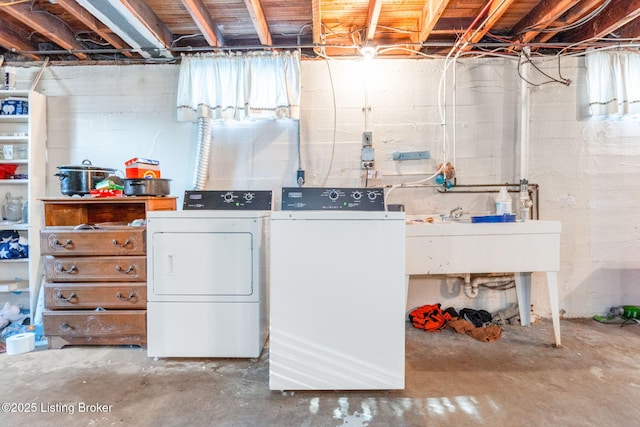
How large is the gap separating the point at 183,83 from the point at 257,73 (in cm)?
60

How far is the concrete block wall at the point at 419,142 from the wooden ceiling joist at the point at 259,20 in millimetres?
374

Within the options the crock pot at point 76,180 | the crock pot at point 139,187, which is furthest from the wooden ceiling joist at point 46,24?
the crock pot at point 139,187

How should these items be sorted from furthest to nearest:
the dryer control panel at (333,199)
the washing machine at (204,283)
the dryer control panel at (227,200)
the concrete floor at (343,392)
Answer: the dryer control panel at (227,200) < the washing machine at (204,283) < the dryer control panel at (333,199) < the concrete floor at (343,392)

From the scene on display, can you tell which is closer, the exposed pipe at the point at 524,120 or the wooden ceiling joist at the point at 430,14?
the wooden ceiling joist at the point at 430,14

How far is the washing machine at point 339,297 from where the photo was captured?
166cm

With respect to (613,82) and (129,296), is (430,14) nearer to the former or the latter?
(613,82)

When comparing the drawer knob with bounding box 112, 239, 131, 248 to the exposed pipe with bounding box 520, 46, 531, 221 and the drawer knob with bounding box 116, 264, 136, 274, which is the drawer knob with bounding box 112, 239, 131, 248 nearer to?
the drawer knob with bounding box 116, 264, 136, 274

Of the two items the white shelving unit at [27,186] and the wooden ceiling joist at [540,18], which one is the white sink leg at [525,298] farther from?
the white shelving unit at [27,186]

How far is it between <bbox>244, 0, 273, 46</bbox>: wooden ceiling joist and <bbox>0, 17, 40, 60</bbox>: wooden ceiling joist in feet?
6.35

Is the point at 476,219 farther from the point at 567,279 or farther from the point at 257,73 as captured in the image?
the point at 257,73

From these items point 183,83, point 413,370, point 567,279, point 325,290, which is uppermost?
point 183,83

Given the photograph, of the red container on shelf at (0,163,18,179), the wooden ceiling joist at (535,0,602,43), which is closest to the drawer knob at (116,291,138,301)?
the red container on shelf at (0,163,18,179)

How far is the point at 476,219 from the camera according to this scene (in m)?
2.30

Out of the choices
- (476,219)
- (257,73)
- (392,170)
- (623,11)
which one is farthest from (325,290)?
(623,11)
